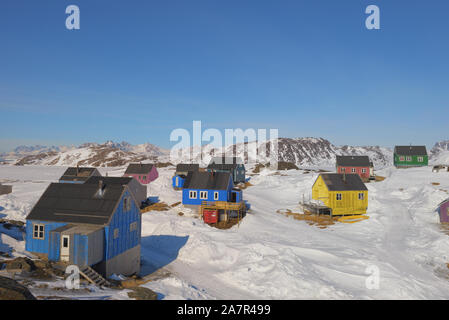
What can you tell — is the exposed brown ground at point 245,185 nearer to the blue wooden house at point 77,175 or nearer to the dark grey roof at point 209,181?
the dark grey roof at point 209,181

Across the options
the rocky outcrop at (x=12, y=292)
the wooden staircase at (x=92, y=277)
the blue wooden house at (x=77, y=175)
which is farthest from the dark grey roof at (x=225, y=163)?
the rocky outcrop at (x=12, y=292)

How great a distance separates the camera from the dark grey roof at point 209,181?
43875 millimetres

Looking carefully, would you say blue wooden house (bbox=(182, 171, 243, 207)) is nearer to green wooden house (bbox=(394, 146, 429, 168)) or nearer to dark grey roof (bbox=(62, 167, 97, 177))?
dark grey roof (bbox=(62, 167, 97, 177))

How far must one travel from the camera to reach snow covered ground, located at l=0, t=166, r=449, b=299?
1997 cm

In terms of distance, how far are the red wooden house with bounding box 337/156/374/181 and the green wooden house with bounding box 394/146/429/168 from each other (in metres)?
14.4

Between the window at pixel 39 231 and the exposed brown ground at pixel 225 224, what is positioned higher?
the window at pixel 39 231

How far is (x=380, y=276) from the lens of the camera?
72.8 ft

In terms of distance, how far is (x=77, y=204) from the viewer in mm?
22312

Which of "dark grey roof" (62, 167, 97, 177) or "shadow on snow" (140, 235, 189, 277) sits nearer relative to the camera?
"shadow on snow" (140, 235, 189, 277)

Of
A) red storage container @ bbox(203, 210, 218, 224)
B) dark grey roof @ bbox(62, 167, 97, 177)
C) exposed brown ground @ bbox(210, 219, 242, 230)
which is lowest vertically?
exposed brown ground @ bbox(210, 219, 242, 230)

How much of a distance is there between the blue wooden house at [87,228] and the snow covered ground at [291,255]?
281cm

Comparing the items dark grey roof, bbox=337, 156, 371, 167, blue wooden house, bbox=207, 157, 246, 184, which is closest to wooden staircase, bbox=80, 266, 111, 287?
blue wooden house, bbox=207, 157, 246, 184

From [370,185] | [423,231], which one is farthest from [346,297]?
[370,185]
